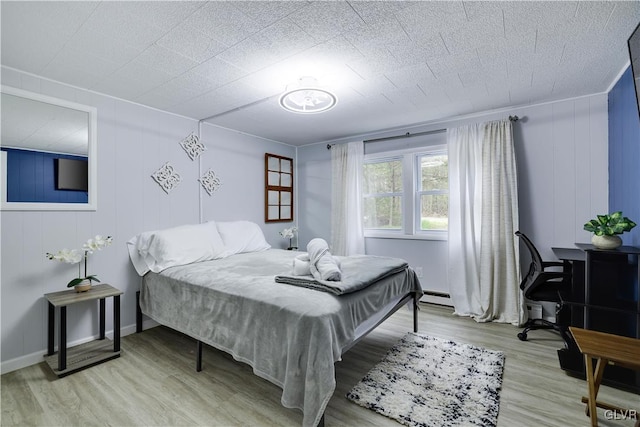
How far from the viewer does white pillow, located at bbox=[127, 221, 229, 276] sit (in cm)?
286

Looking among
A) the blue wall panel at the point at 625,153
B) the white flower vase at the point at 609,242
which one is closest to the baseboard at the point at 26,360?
the white flower vase at the point at 609,242

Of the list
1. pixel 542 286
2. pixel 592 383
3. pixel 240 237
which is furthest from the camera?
pixel 240 237

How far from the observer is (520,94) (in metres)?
2.96

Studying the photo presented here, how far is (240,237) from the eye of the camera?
145 inches

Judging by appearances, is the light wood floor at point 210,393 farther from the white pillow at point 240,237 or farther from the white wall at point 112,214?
the white pillow at point 240,237

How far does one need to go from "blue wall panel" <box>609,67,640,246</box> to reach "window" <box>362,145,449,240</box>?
1.56m

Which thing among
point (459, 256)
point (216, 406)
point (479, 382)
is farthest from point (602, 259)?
point (216, 406)

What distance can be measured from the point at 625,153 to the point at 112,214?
4.77 meters

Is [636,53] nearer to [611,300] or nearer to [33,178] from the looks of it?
[611,300]

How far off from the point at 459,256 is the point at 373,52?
265cm

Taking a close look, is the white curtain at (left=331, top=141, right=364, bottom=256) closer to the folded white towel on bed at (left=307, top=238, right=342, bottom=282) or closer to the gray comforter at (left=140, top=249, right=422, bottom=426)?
the gray comforter at (left=140, top=249, right=422, bottom=426)

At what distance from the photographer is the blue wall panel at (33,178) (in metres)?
2.33

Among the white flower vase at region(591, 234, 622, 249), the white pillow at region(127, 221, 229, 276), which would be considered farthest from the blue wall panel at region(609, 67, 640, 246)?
the white pillow at region(127, 221, 229, 276)

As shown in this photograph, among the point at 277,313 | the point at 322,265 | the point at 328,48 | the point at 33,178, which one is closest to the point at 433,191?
the point at 322,265
